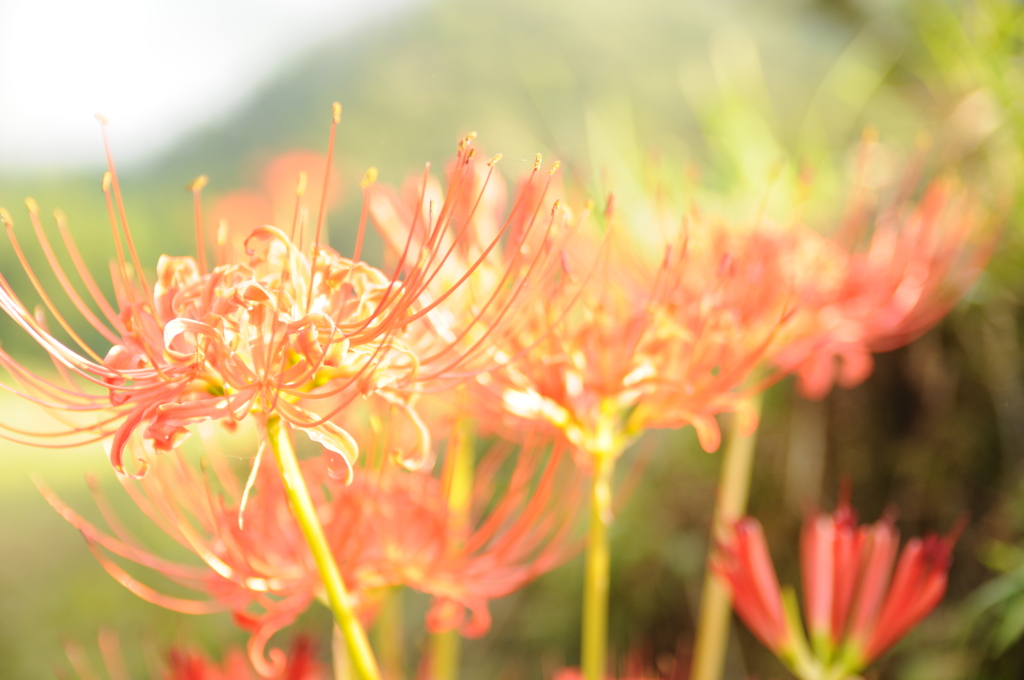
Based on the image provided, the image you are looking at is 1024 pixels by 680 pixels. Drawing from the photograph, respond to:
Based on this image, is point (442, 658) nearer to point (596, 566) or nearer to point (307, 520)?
point (596, 566)

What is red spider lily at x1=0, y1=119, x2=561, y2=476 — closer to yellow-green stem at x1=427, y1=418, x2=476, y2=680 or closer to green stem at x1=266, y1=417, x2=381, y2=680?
green stem at x1=266, y1=417, x2=381, y2=680

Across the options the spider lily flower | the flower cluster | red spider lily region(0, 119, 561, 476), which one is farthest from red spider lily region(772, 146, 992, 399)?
red spider lily region(0, 119, 561, 476)

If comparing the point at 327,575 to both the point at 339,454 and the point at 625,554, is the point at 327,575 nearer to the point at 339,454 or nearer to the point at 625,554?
the point at 339,454

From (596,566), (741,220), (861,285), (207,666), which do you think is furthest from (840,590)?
(741,220)

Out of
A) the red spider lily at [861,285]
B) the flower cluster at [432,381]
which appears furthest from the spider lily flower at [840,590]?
the red spider lily at [861,285]

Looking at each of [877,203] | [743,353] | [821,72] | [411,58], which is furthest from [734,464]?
[411,58]

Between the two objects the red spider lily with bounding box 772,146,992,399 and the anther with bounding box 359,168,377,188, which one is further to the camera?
the red spider lily with bounding box 772,146,992,399
